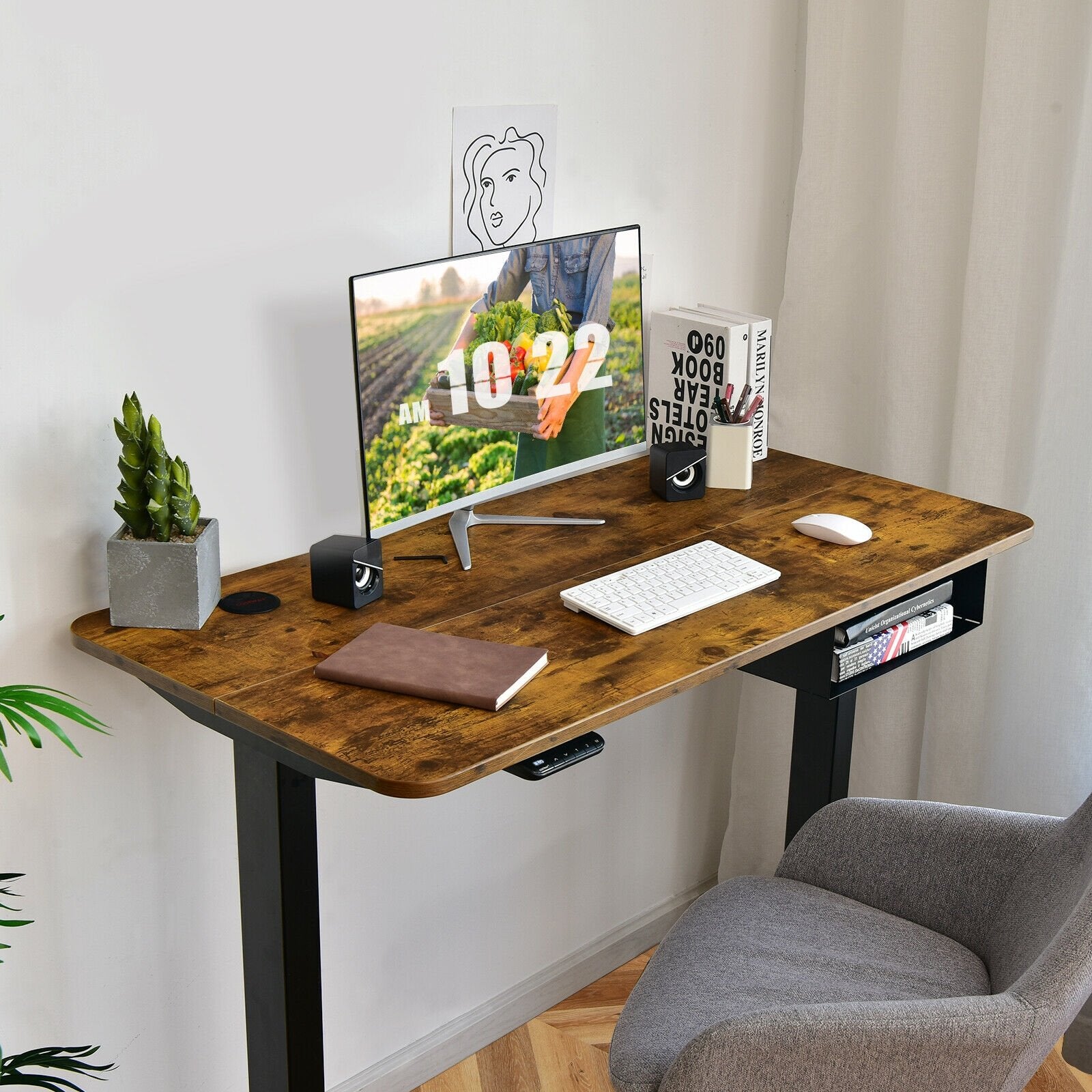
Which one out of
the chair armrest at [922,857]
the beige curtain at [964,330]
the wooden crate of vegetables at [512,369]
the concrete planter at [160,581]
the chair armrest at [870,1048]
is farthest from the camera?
the beige curtain at [964,330]

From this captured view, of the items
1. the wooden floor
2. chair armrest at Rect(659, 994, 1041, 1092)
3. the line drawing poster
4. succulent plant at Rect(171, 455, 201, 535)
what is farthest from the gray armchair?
the line drawing poster

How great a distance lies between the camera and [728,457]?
210 cm

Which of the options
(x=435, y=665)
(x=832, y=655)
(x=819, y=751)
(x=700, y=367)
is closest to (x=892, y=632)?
(x=832, y=655)

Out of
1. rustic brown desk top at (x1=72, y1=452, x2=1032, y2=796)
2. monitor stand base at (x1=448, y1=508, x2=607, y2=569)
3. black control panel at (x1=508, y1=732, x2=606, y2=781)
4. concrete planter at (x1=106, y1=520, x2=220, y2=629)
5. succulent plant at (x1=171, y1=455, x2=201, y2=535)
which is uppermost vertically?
succulent plant at (x1=171, y1=455, x2=201, y2=535)

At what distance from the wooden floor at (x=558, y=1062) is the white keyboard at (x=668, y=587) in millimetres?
892

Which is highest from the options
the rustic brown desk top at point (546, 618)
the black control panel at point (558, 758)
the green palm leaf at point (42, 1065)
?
the rustic brown desk top at point (546, 618)

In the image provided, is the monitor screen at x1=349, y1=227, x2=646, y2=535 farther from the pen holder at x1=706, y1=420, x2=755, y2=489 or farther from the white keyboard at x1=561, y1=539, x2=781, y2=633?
the white keyboard at x1=561, y1=539, x2=781, y2=633

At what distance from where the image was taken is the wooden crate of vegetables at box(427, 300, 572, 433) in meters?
1.80

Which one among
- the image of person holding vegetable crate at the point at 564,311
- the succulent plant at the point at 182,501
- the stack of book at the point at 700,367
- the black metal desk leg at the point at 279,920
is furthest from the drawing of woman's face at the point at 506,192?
the black metal desk leg at the point at 279,920

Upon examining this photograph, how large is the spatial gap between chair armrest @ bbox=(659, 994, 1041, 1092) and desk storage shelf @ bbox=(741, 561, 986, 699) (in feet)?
1.89

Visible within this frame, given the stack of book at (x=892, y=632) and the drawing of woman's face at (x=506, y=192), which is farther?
the drawing of woman's face at (x=506, y=192)

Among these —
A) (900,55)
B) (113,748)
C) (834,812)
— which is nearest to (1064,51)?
(900,55)

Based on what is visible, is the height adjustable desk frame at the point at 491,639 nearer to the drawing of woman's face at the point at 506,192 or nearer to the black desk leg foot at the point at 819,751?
the black desk leg foot at the point at 819,751

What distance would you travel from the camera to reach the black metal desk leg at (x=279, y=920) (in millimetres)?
1468
